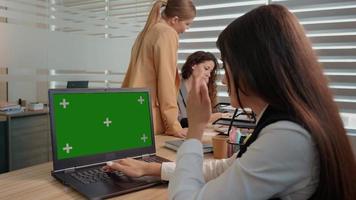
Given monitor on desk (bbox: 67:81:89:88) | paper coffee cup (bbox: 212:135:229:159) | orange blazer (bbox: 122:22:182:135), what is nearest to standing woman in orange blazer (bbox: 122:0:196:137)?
orange blazer (bbox: 122:22:182:135)

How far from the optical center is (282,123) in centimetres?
65

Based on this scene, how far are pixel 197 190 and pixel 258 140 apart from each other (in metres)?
0.18

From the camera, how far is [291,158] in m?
0.64

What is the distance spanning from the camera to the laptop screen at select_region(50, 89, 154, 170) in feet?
3.39

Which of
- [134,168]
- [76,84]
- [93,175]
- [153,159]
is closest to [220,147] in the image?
[153,159]

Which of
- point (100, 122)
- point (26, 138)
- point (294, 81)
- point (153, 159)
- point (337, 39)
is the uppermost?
point (337, 39)

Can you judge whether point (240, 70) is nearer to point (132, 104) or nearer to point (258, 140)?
point (258, 140)

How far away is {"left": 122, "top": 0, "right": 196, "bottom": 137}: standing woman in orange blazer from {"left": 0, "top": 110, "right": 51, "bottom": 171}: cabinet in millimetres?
1321

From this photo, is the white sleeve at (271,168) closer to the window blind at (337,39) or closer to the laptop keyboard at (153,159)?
the laptop keyboard at (153,159)

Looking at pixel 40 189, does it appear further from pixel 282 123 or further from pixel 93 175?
pixel 282 123

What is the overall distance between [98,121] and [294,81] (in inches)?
26.0

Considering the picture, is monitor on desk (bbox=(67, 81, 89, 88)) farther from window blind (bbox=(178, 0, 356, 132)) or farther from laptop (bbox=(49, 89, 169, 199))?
laptop (bbox=(49, 89, 169, 199))

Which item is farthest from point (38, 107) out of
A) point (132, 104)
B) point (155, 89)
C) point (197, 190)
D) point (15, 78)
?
point (197, 190)

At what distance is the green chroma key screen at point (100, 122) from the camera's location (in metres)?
1.04
